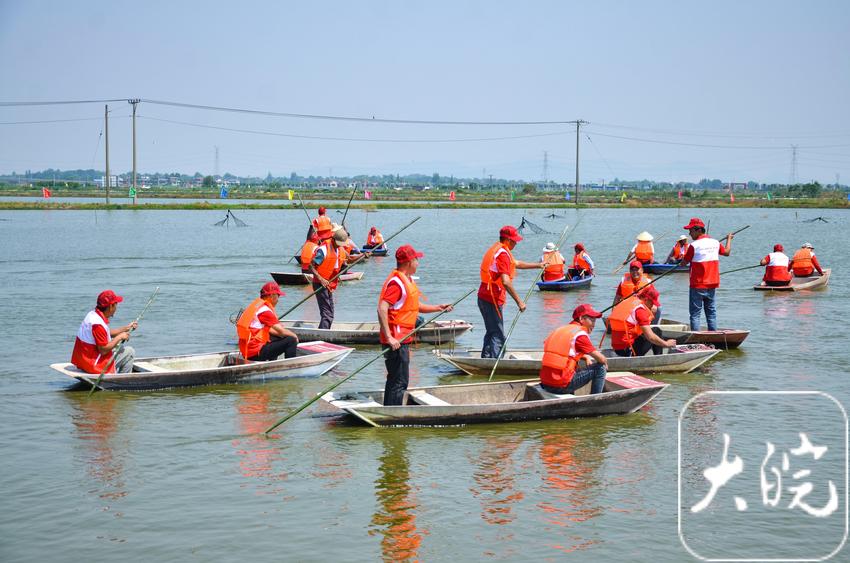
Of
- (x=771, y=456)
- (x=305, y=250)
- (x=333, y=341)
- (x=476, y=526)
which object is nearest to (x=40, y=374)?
(x=333, y=341)

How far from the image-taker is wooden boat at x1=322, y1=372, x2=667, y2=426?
10828mm

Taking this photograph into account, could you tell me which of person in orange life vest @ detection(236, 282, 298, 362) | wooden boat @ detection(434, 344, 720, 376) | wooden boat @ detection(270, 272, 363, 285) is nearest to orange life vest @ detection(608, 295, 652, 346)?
wooden boat @ detection(434, 344, 720, 376)

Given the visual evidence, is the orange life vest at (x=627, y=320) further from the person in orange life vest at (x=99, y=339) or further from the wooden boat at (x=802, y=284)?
the wooden boat at (x=802, y=284)

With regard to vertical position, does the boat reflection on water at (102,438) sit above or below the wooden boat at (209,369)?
below

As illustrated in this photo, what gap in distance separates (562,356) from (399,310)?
206 centimetres

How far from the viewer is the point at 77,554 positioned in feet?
25.8

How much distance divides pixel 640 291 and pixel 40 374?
351 inches

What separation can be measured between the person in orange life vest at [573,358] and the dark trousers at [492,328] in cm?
174

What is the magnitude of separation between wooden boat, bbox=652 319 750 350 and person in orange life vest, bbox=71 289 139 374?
7.98 metres

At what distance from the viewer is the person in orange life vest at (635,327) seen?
13.2m

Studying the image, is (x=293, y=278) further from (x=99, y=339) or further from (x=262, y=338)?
(x=99, y=339)

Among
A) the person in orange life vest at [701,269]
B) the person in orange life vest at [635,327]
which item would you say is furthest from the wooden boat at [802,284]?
the person in orange life vest at [635,327]

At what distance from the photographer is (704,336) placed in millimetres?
15344

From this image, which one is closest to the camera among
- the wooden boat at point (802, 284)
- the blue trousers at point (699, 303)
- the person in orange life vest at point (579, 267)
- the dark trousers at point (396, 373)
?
the dark trousers at point (396, 373)
